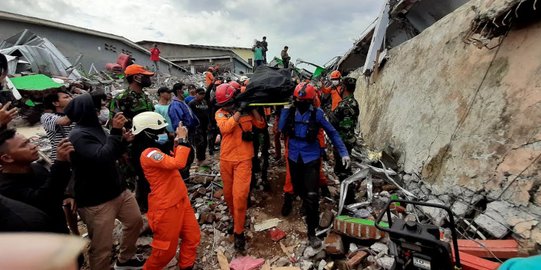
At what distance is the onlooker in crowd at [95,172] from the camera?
2.63m

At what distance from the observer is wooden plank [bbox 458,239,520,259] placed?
2650 mm

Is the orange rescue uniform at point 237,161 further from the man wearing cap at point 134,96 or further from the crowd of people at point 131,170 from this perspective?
the man wearing cap at point 134,96

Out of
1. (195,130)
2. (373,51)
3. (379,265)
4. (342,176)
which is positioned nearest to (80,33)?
(195,130)

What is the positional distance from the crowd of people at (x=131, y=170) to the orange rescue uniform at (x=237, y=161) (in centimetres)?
1

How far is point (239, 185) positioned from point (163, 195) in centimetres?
96

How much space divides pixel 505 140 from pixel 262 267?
10.2 ft

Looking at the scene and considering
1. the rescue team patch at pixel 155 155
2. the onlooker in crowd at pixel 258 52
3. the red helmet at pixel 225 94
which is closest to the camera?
the rescue team patch at pixel 155 155

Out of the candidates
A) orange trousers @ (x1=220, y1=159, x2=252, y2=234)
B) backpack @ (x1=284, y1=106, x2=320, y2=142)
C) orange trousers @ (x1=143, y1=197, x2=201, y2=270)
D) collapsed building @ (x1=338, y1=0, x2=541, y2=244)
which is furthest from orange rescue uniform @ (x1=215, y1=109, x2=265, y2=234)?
collapsed building @ (x1=338, y1=0, x2=541, y2=244)

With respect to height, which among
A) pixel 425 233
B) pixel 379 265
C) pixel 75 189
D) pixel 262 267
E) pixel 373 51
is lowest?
pixel 262 267

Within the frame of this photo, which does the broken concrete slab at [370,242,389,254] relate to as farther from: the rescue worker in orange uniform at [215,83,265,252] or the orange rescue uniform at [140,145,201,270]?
the orange rescue uniform at [140,145,201,270]

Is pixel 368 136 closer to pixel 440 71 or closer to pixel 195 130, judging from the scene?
pixel 440 71

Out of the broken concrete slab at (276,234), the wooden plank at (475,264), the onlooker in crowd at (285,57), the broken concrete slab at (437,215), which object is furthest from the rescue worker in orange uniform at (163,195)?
the onlooker in crowd at (285,57)

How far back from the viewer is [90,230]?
284 centimetres

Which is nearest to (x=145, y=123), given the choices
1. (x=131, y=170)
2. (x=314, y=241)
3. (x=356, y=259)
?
(x=131, y=170)
